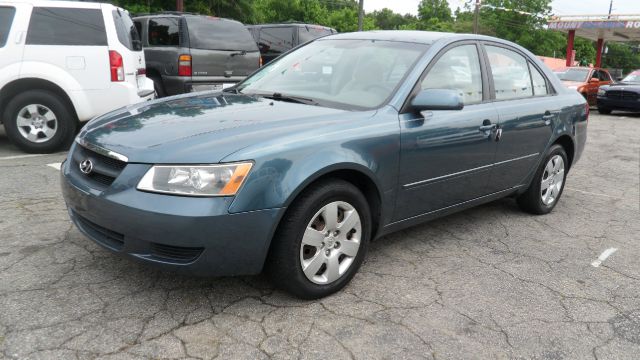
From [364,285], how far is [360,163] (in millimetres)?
763

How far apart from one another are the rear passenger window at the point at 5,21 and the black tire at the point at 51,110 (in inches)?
24.1

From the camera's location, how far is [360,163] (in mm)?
3129

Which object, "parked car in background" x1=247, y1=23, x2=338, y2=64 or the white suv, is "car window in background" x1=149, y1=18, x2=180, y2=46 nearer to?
the white suv

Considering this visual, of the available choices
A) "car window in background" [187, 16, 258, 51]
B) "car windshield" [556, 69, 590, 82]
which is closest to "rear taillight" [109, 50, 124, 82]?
"car window in background" [187, 16, 258, 51]

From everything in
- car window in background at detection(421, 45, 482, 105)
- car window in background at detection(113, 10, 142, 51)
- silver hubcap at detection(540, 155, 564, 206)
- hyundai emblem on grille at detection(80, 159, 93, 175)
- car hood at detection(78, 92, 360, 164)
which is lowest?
silver hubcap at detection(540, 155, 564, 206)

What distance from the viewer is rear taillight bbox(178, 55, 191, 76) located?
8453 millimetres

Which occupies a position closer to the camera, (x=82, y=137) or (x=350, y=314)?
(x=350, y=314)

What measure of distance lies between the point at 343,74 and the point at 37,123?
4.28 meters

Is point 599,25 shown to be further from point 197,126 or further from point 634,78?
point 197,126

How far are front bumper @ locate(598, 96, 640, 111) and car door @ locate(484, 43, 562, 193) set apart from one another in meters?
12.5

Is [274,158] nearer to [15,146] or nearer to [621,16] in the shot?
[15,146]

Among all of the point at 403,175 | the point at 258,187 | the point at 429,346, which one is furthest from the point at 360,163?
the point at 429,346

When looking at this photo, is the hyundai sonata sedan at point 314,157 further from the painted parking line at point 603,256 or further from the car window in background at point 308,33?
the car window in background at point 308,33

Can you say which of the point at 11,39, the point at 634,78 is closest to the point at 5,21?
the point at 11,39
